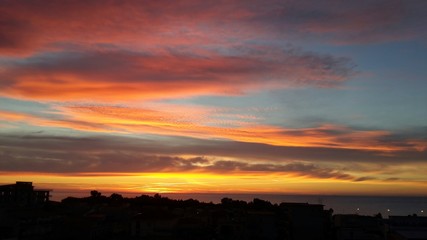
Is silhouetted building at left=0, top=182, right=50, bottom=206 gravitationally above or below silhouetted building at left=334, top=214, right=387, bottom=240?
above

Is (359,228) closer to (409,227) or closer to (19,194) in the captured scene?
(409,227)

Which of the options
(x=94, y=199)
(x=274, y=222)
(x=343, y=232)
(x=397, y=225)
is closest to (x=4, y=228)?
(x=274, y=222)

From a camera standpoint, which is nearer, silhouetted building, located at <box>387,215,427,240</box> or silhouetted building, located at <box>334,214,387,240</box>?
silhouetted building, located at <box>334,214,387,240</box>

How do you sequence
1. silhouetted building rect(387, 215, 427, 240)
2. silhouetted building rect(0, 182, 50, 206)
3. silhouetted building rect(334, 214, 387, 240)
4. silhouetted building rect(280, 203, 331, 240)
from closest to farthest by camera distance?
silhouetted building rect(334, 214, 387, 240) → silhouetted building rect(280, 203, 331, 240) → silhouetted building rect(387, 215, 427, 240) → silhouetted building rect(0, 182, 50, 206)

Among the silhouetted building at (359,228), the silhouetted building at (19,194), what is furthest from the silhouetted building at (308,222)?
the silhouetted building at (19,194)

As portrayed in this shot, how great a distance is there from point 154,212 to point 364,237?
27.6 m

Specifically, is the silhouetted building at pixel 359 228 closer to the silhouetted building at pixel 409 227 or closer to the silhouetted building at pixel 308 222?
the silhouetted building at pixel 308 222

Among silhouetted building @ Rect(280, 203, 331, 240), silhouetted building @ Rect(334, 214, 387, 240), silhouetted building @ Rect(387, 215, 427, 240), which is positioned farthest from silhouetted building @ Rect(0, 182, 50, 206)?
silhouetted building @ Rect(387, 215, 427, 240)

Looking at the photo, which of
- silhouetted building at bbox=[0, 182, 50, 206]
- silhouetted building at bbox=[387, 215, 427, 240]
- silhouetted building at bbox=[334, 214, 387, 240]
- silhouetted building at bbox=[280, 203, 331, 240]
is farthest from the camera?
silhouetted building at bbox=[0, 182, 50, 206]

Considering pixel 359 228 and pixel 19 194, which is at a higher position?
pixel 19 194

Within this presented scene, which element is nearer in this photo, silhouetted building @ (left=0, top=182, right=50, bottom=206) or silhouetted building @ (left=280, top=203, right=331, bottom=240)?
silhouetted building @ (left=280, top=203, right=331, bottom=240)

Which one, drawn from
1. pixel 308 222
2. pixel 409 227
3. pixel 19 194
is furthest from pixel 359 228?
pixel 19 194

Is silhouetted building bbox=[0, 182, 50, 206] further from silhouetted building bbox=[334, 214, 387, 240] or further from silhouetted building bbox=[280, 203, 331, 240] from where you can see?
silhouetted building bbox=[334, 214, 387, 240]

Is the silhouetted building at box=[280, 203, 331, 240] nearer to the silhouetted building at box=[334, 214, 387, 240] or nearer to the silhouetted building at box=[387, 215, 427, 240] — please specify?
the silhouetted building at box=[334, 214, 387, 240]
